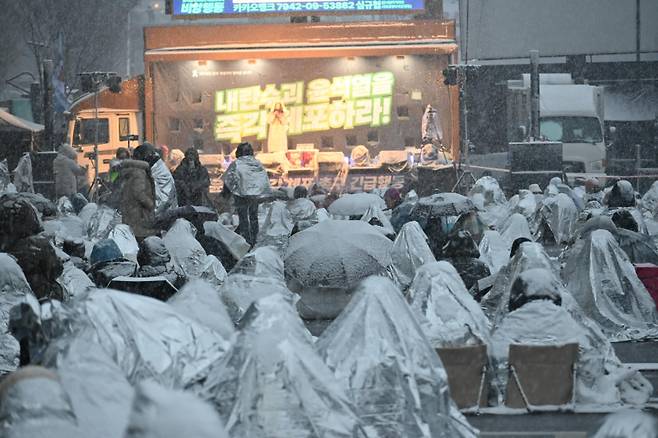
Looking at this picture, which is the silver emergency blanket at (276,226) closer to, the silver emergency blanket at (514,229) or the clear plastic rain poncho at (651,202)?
the silver emergency blanket at (514,229)

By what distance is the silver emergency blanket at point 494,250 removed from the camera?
51.6ft

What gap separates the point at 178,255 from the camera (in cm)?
1486

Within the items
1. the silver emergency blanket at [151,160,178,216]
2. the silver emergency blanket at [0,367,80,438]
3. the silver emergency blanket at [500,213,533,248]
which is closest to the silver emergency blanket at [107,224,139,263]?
the silver emergency blanket at [151,160,178,216]

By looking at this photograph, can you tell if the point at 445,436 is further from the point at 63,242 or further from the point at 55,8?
the point at 55,8

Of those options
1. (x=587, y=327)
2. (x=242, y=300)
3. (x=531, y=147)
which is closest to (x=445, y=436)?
(x=587, y=327)

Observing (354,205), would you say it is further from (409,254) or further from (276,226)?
(409,254)

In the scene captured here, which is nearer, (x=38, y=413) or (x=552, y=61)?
(x=38, y=413)

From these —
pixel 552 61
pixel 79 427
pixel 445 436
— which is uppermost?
pixel 552 61

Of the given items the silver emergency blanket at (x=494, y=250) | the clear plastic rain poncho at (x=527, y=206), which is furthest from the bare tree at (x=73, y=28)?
the silver emergency blanket at (x=494, y=250)

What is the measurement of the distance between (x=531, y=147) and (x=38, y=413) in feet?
77.2

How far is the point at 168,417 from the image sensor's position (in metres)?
4.33

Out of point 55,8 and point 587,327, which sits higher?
point 55,8

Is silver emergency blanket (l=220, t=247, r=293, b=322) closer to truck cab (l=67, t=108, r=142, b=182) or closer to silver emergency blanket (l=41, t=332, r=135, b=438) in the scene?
silver emergency blanket (l=41, t=332, r=135, b=438)

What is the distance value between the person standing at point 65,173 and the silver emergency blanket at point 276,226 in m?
6.82
